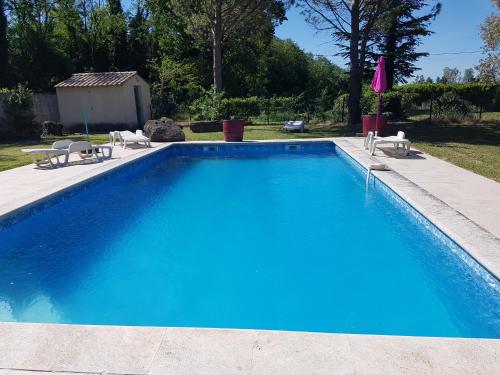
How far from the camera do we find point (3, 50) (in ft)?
68.4

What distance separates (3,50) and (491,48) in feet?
87.6

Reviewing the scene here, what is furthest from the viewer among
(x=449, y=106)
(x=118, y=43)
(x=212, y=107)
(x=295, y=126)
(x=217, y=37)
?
(x=118, y=43)

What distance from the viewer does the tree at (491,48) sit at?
17.9 meters

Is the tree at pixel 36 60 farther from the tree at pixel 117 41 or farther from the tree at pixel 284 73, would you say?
the tree at pixel 284 73

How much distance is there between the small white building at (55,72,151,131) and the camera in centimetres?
1984

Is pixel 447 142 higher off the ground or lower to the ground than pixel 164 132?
lower

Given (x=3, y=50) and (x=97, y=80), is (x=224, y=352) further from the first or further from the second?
(x=3, y=50)

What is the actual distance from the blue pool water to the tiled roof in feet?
43.9

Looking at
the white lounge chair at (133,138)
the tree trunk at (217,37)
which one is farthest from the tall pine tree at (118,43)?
the white lounge chair at (133,138)

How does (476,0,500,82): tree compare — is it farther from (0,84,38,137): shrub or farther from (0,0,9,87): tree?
(0,0,9,87): tree

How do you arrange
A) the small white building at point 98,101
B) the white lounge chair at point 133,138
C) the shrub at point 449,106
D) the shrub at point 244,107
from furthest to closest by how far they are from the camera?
the shrub at point 244,107 < the small white building at point 98,101 < the shrub at point 449,106 < the white lounge chair at point 133,138

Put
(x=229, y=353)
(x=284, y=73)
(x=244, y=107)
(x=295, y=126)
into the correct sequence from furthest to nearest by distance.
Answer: (x=284, y=73), (x=244, y=107), (x=295, y=126), (x=229, y=353)

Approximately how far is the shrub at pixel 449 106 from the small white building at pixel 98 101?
16.1 meters

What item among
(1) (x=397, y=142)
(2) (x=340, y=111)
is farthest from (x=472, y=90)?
(1) (x=397, y=142)
